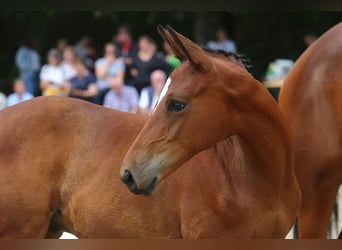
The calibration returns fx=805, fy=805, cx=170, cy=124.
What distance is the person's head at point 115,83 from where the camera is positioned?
10.3 meters

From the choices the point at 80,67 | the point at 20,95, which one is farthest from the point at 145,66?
the point at 20,95

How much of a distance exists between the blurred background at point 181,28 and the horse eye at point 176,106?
10.5 m

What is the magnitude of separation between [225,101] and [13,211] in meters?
1.39

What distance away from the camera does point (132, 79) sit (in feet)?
35.6

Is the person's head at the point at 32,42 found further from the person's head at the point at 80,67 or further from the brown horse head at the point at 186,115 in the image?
the brown horse head at the point at 186,115

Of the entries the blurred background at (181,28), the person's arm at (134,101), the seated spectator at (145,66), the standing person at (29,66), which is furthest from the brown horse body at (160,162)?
the blurred background at (181,28)

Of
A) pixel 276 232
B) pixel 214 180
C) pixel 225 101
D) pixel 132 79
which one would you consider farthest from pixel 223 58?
pixel 132 79

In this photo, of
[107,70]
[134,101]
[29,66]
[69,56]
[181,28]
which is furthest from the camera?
[181,28]

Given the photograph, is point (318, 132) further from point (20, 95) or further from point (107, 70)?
point (20, 95)

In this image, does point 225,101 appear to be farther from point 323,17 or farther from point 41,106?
point 323,17

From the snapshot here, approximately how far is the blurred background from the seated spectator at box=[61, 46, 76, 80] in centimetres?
285

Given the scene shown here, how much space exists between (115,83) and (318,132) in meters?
5.95

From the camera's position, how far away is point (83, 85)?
11.3 m

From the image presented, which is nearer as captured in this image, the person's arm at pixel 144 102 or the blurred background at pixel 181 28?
the person's arm at pixel 144 102
